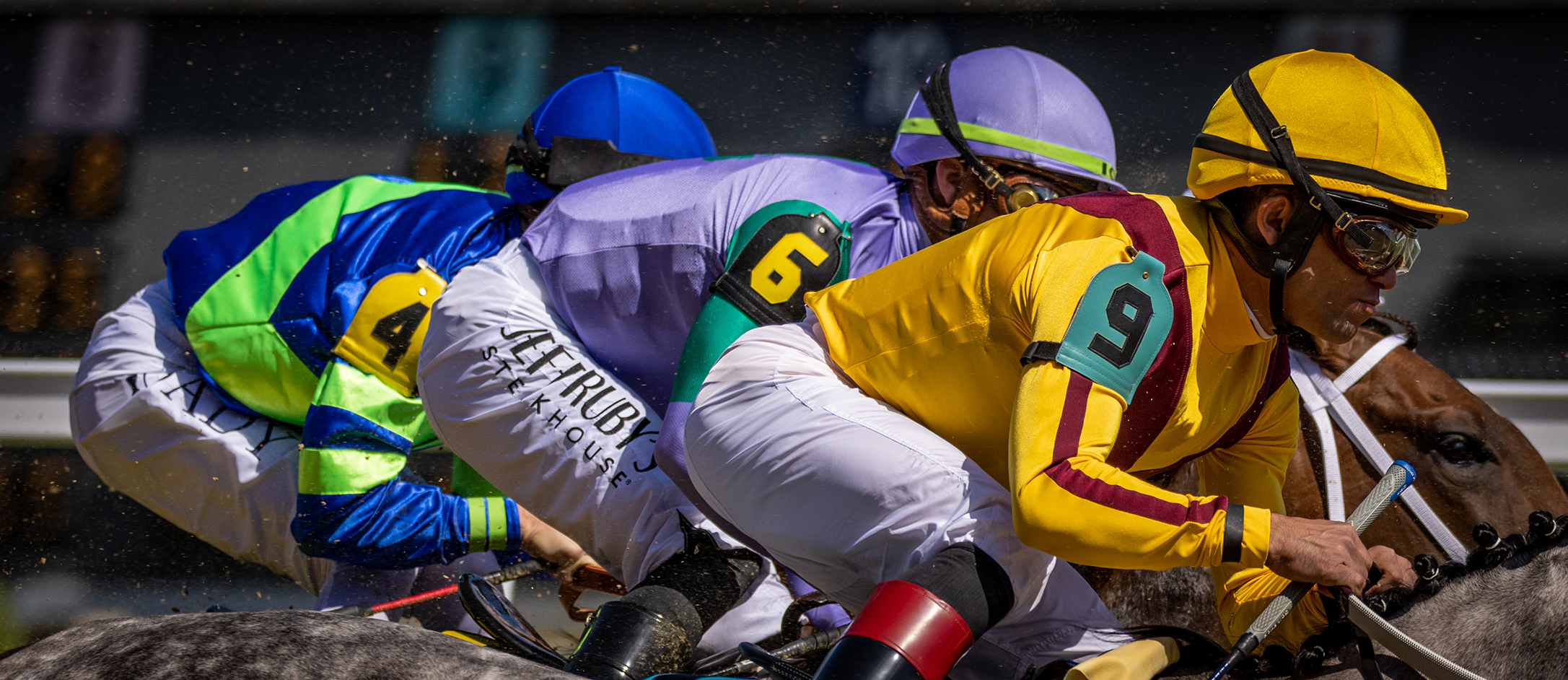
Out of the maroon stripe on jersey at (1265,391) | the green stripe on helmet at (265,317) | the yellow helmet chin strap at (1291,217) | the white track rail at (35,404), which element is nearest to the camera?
the yellow helmet chin strap at (1291,217)

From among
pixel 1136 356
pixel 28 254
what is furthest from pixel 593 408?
pixel 28 254

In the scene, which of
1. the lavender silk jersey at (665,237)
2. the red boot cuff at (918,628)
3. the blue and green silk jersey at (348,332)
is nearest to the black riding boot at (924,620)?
the red boot cuff at (918,628)

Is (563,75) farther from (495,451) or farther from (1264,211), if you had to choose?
(1264,211)

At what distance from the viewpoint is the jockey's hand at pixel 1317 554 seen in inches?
64.8

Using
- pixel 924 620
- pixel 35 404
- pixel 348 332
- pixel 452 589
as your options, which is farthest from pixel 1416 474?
pixel 35 404

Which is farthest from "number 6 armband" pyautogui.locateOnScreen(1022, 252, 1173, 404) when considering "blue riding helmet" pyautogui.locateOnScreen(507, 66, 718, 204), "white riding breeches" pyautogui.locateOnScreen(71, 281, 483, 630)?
"white riding breeches" pyautogui.locateOnScreen(71, 281, 483, 630)

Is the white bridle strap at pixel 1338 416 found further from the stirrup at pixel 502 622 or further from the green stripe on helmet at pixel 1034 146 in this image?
the stirrup at pixel 502 622

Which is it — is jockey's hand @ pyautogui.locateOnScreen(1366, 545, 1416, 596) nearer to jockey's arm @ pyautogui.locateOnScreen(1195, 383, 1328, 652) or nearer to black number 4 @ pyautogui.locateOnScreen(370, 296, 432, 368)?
jockey's arm @ pyautogui.locateOnScreen(1195, 383, 1328, 652)

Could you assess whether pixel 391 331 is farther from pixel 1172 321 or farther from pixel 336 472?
pixel 1172 321

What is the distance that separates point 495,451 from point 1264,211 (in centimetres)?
179

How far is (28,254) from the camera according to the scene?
5.98 meters

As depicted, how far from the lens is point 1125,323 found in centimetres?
173

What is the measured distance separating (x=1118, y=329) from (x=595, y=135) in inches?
90.4

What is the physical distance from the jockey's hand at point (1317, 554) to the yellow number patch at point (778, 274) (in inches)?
41.6
